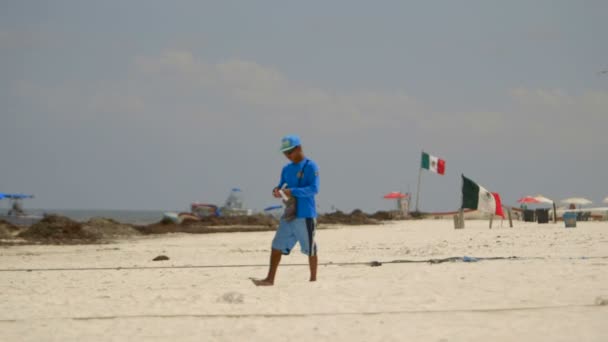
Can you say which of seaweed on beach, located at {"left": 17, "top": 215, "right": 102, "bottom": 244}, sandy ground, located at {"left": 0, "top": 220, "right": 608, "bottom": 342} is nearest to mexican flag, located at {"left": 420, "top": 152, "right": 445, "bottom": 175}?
seaweed on beach, located at {"left": 17, "top": 215, "right": 102, "bottom": 244}

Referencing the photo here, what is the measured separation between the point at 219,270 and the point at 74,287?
2344 millimetres

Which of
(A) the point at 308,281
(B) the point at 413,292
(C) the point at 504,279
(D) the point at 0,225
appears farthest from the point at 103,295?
(D) the point at 0,225

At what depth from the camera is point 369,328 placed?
16.2ft

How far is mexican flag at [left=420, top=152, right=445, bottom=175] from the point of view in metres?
49.7

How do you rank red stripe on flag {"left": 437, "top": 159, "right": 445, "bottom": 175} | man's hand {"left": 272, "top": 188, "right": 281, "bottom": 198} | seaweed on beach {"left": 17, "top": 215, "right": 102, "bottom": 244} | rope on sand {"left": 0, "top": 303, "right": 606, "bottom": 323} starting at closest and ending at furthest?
rope on sand {"left": 0, "top": 303, "right": 606, "bottom": 323} < man's hand {"left": 272, "top": 188, "right": 281, "bottom": 198} < seaweed on beach {"left": 17, "top": 215, "right": 102, "bottom": 244} < red stripe on flag {"left": 437, "top": 159, "right": 445, "bottom": 175}

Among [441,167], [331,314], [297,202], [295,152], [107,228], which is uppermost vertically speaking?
[441,167]

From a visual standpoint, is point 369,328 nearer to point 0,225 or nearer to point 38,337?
point 38,337

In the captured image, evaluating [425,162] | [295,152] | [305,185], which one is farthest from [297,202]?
[425,162]

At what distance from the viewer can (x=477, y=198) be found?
23219 millimetres

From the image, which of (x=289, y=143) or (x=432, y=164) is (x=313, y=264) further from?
(x=432, y=164)

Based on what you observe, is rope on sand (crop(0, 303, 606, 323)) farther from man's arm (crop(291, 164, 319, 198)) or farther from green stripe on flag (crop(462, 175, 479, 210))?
green stripe on flag (crop(462, 175, 479, 210))

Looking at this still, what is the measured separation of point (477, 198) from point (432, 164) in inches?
1060

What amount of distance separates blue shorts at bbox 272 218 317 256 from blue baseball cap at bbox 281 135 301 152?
0.80 meters

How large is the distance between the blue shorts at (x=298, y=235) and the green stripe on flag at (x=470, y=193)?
16237mm
